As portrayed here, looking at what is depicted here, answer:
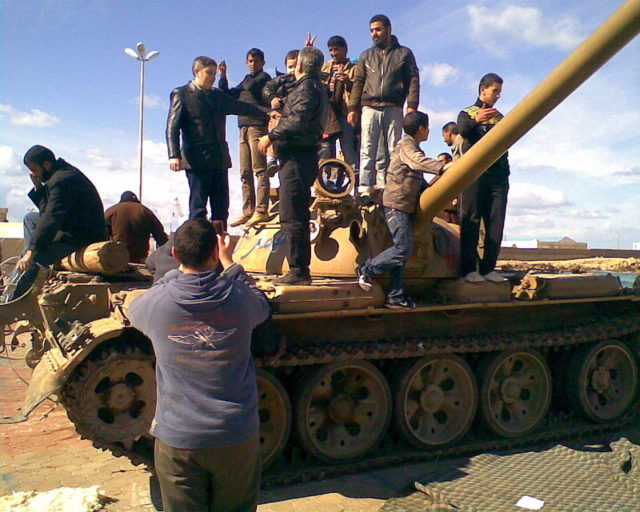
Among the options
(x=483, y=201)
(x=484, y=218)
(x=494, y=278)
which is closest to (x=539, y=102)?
(x=483, y=201)

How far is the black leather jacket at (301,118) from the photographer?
579cm

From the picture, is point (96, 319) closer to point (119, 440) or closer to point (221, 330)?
point (119, 440)

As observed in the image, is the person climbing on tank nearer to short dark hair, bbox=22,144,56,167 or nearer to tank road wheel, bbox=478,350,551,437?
tank road wheel, bbox=478,350,551,437

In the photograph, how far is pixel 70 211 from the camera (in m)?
7.18

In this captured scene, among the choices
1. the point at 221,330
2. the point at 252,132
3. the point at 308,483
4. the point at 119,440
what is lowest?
the point at 308,483

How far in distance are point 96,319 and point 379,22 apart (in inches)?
221

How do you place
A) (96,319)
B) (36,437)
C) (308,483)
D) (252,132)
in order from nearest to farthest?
(308,483)
(96,319)
(36,437)
(252,132)

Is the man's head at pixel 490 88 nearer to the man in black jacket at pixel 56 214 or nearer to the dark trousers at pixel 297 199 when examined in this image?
the dark trousers at pixel 297 199

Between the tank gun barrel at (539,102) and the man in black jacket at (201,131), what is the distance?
2.48 metres

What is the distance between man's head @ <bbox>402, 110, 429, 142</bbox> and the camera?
6.23 meters

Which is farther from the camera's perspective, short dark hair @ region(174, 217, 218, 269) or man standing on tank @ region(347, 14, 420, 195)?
Result: man standing on tank @ region(347, 14, 420, 195)

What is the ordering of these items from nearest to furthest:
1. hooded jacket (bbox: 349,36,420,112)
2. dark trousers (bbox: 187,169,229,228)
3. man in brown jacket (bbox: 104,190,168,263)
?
dark trousers (bbox: 187,169,229,228)
hooded jacket (bbox: 349,36,420,112)
man in brown jacket (bbox: 104,190,168,263)

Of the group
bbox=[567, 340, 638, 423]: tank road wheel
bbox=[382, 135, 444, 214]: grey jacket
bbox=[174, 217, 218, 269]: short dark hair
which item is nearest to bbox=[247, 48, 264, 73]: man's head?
bbox=[382, 135, 444, 214]: grey jacket

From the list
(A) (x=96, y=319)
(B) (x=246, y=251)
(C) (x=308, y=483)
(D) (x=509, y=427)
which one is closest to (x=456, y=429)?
(D) (x=509, y=427)
